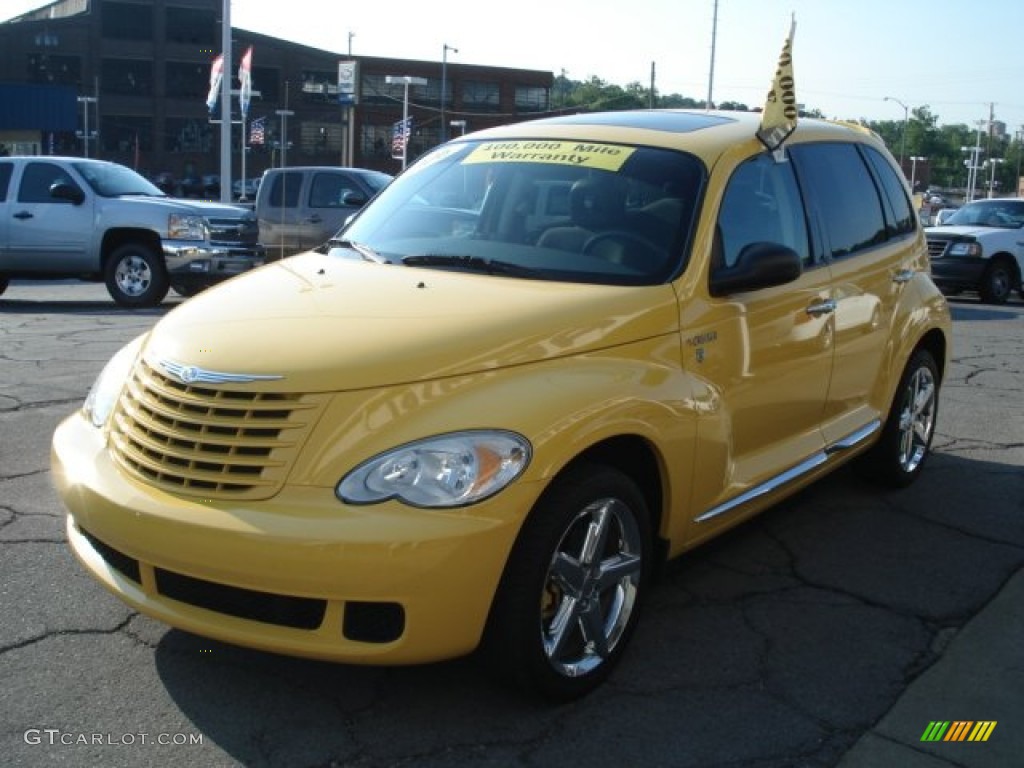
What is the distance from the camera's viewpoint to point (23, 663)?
3510mm

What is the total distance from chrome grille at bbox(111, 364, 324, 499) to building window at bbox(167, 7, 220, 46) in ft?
265

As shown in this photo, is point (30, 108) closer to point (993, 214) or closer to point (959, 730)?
point (993, 214)

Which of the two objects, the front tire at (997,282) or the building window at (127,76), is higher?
the building window at (127,76)

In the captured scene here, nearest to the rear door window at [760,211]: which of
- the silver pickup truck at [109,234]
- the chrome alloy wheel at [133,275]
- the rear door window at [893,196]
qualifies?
the rear door window at [893,196]

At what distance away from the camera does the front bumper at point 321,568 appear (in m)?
2.89

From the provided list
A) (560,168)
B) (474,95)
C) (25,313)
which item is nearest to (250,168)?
(474,95)

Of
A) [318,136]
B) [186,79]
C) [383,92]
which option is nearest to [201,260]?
[383,92]

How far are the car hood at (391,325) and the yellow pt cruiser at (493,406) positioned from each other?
11 mm

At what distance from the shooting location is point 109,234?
45.5 ft

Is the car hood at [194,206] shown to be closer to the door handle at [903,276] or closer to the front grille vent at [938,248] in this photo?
the door handle at [903,276]

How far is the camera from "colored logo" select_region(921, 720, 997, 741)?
10.7 ft

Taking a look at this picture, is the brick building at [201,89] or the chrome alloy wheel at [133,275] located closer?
the chrome alloy wheel at [133,275]

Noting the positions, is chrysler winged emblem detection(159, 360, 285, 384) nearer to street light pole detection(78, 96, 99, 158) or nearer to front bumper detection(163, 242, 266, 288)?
front bumper detection(163, 242, 266, 288)

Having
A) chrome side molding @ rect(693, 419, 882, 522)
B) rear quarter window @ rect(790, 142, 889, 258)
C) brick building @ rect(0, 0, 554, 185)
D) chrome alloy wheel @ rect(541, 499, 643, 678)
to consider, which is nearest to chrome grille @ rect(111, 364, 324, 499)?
chrome alloy wheel @ rect(541, 499, 643, 678)
